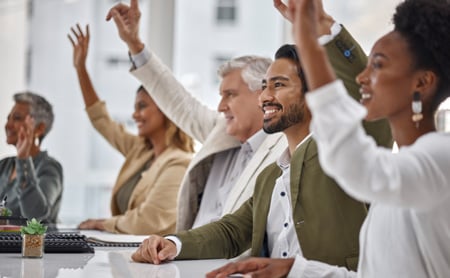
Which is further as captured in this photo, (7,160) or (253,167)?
(7,160)

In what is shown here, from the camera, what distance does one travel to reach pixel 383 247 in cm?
176

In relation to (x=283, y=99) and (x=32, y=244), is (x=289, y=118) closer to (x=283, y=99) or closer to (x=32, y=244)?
(x=283, y=99)

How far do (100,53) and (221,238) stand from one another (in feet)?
11.1

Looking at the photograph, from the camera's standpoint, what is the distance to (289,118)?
262 cm

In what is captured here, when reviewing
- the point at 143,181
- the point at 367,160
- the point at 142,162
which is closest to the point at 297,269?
the point at 367,160

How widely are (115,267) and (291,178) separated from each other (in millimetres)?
537

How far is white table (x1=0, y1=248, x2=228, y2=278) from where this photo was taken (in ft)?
6.95

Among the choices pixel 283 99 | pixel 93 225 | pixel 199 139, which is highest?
pixel 283 99

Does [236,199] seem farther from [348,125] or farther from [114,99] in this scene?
[114,99]

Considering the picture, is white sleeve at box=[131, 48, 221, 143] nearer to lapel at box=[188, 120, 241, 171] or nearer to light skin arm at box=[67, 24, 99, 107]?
lapel at box=[188, 120, 241, 171]

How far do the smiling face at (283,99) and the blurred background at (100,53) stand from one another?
107 inches

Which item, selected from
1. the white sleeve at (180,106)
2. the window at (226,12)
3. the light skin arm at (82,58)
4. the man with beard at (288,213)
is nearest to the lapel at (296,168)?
the man with beard at (288,213)

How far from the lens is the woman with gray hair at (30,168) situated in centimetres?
328

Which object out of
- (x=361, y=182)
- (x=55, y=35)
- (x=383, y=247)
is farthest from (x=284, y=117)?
(x=55, y=35)
